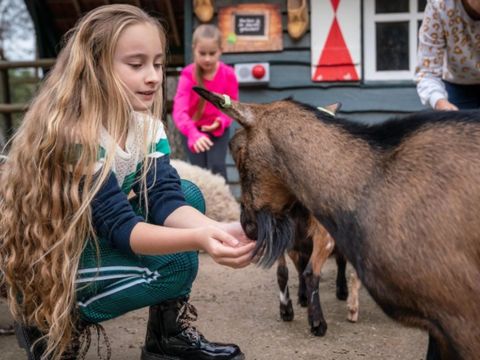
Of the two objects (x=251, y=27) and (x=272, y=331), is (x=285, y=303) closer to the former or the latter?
(x=272, y=331)

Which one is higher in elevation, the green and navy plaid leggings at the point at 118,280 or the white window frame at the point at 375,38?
the white window frame at the point at 375,38

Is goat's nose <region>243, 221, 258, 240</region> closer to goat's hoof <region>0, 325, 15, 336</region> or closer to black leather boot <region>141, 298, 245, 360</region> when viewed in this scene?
black leather boot <region>141, 298, 245, 360</region>

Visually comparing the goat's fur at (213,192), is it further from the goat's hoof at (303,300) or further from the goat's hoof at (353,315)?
the goat's hoof at (353,315)

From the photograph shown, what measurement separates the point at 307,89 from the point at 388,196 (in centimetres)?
489

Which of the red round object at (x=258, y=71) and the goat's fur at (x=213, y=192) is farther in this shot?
the red round object at (x=258, y=71)

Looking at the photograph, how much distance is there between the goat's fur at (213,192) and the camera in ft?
19.4

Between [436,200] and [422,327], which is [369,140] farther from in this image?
[422,327]

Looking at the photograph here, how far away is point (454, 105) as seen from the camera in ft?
12.5

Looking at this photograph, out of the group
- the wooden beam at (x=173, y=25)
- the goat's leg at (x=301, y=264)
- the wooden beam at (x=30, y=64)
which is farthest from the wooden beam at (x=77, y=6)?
the goat's leg at (x=301, y=264)

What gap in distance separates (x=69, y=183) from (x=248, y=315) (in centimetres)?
176

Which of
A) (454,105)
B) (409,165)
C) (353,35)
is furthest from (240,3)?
(409,165)

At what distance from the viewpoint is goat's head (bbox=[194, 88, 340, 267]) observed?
259 cm

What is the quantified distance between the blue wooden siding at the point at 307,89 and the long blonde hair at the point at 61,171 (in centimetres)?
442

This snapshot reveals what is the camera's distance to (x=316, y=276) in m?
3.71
